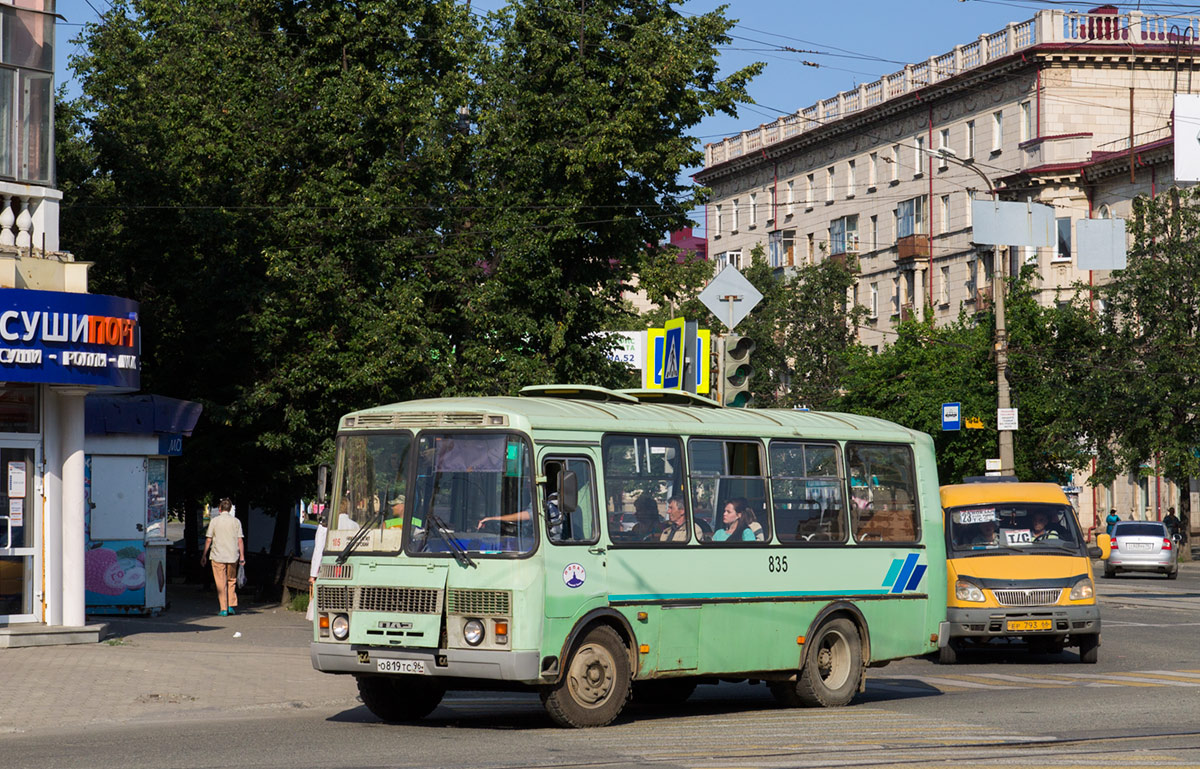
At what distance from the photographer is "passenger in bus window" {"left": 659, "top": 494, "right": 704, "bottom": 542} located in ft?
45.7

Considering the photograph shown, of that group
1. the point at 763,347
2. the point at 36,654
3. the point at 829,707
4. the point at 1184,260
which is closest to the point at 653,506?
the point at 829,707

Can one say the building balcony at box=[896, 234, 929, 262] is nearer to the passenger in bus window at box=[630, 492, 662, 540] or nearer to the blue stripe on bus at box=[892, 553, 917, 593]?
the blue stripe on bus at box=[892, 553, 917, 593]

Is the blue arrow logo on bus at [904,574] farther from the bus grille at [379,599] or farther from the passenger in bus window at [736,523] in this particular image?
the bus grille at [379,599]

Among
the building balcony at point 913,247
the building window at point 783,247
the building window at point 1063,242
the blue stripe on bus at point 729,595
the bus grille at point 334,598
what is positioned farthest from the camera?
the building window at point 783,247

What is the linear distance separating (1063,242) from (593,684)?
55.4 metres

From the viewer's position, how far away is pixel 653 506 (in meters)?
13.9

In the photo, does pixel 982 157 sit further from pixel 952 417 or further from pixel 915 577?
pixel 915 577

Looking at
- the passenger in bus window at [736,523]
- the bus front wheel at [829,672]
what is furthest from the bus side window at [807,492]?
the bus front wheel at [829,672]

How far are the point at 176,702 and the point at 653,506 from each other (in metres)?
4.53

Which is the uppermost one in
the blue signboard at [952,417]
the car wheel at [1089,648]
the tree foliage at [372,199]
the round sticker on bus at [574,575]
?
the tree foliage at [372,199]

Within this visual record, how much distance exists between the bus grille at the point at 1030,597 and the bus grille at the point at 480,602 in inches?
345

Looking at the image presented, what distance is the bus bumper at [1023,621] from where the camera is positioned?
1938cm

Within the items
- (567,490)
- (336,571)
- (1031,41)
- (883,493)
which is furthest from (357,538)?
(1031,41)

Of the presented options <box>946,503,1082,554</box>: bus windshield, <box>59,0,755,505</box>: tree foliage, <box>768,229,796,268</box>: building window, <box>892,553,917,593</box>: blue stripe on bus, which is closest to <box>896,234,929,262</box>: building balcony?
<box>768,229,796,268</box>: building window
